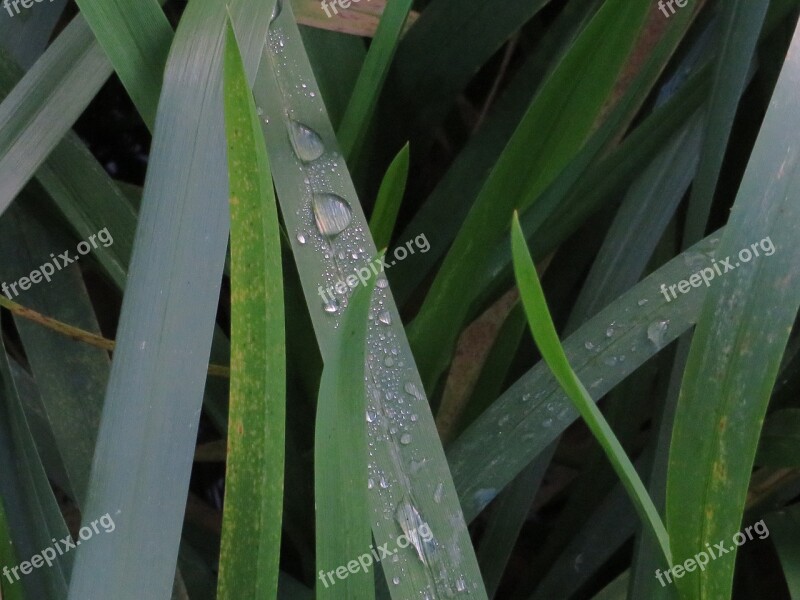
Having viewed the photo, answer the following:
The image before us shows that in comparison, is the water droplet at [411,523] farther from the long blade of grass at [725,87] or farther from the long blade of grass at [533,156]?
the long blade of grass at [725,87]

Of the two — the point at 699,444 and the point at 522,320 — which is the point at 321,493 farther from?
the point at 522,320

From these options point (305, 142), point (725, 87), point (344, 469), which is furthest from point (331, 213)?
point (725, 87)

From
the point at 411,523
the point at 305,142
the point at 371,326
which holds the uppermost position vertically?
the point at 305,142

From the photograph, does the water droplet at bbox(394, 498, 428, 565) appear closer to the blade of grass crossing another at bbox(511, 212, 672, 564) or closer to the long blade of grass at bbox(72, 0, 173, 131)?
the blade of grass crossing another at bbox(511, 212, 672, 564)

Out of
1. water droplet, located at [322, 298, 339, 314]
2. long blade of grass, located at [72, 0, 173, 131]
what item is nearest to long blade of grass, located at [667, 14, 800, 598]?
water droplet, located at [322, 298, 339, 314]

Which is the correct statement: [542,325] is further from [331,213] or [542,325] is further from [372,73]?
[372,73]

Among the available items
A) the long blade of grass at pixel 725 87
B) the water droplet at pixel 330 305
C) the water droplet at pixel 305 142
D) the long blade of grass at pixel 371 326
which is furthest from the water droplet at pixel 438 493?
the long blade of grass at pixel 725 87

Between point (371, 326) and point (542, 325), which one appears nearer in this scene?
point (542, 325)

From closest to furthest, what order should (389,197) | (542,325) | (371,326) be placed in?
1. (542,325)
2. (371,326)
3. (389,197)
